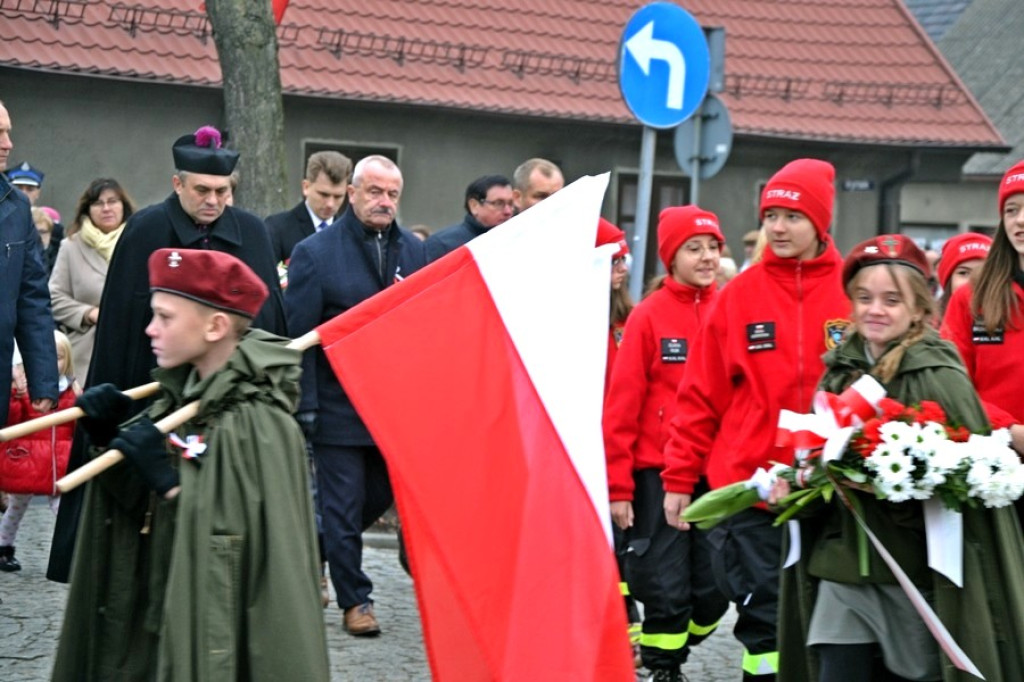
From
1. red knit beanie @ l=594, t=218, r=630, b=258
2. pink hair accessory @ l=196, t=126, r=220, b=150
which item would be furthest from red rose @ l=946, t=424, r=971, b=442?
pink hair accessory @ l=196, t=126, r=220, b=150

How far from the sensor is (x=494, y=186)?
1027 cm

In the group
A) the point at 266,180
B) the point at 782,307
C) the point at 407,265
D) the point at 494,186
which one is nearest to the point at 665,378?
the point at 782,307

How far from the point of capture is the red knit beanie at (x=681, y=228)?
312 inches

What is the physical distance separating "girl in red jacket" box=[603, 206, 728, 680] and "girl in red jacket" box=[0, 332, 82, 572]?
333 cm

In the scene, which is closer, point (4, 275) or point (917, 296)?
point (917, 296)

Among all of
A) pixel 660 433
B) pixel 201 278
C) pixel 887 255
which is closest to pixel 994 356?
pixel 887 255

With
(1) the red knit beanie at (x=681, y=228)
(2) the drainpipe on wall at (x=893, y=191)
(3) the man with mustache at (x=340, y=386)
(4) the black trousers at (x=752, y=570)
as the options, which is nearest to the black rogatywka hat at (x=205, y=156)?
(3) the man with mustache at (x=340, y=386)

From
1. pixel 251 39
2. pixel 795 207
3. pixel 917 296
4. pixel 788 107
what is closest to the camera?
pixel 917 296

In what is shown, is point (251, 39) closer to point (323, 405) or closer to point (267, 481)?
point (323, 405)

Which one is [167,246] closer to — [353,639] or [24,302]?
[24,302]

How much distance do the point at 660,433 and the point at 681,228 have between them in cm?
89

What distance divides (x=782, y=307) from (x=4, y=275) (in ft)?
11.5

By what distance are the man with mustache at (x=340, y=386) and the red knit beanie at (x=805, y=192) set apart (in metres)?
2.56

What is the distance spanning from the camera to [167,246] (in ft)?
24.4
